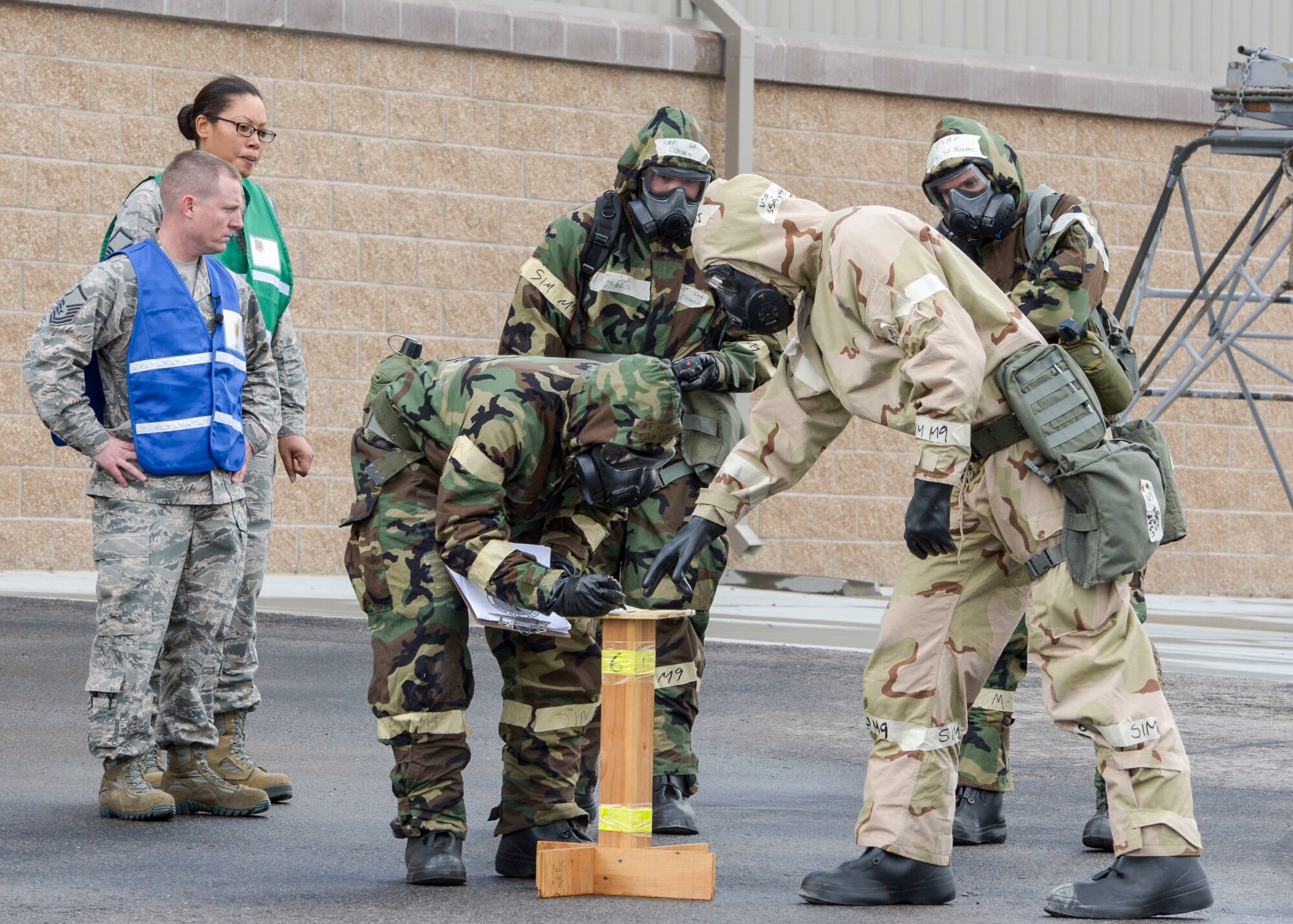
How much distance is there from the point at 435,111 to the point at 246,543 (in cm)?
791

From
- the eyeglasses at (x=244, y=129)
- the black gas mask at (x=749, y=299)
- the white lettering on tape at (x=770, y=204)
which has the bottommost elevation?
the black gas mask at (x=749, y=299)

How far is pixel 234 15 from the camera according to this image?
42.6 ft

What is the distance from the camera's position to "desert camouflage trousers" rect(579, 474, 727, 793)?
6227 mm

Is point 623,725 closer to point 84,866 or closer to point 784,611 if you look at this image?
point 84,866

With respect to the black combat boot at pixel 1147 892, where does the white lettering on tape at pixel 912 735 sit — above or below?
above

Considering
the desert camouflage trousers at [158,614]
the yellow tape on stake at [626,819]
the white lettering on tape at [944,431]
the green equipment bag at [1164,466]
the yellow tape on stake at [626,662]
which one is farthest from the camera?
the desert camouflage trousers at [158,614]

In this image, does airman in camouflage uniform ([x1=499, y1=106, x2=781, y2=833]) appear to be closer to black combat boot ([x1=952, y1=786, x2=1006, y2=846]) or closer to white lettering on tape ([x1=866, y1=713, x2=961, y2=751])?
black combat boot ([x1=952, y1=786, x2=1006, y2=846])

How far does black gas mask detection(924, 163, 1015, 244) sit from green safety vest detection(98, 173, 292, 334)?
7.25ft

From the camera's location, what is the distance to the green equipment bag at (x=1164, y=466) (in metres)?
5.50

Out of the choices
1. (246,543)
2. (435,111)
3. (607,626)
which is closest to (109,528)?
(246,543)

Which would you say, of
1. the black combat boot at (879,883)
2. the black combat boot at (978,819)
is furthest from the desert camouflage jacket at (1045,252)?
the black combat boot at (879,883)

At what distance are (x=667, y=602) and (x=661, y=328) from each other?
3.04 feet

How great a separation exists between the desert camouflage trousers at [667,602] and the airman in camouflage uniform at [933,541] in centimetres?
112

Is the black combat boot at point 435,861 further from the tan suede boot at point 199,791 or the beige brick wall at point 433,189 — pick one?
the beige brick wall at point 433,189
